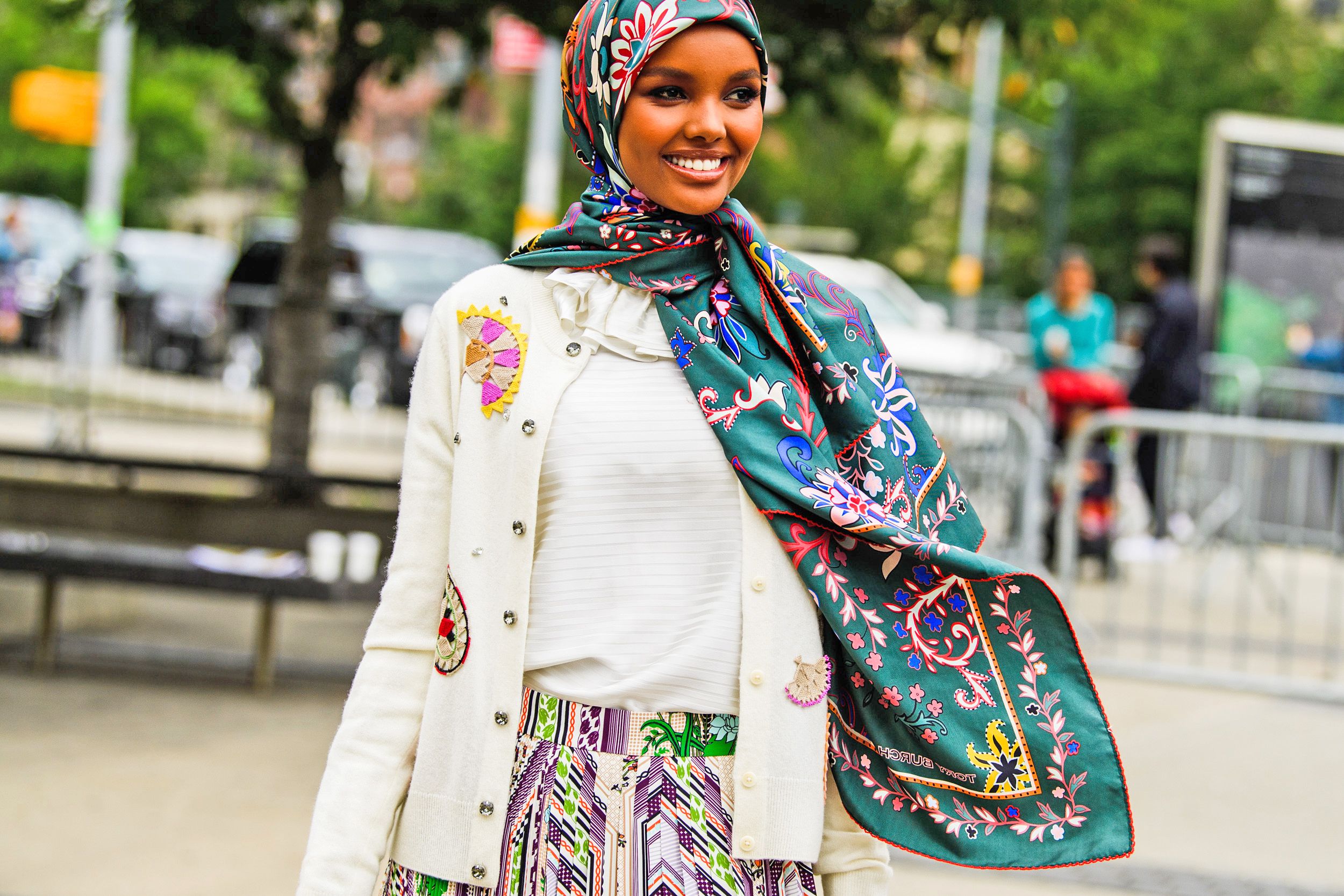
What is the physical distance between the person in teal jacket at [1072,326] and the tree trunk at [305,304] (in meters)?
4.51

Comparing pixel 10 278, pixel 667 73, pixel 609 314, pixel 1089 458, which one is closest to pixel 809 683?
pixel 609 314

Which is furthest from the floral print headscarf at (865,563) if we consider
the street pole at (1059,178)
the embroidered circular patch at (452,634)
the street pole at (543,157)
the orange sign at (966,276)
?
the street pole at (1059,178)

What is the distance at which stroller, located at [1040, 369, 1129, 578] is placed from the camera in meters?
9.20

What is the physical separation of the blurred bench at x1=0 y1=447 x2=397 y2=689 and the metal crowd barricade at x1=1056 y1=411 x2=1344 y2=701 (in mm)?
3460

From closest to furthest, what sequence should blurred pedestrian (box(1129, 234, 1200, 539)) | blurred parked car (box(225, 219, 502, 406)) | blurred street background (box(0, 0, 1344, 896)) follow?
blurred street background (box(0, 0, 1344, 896)), blurred pedestrian (box(1129, 234, 1200, 539)), blurred parked car (box(225, 219, 502, 406))

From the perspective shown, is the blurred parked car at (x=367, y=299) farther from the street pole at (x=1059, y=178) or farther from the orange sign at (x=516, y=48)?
the street pole at (x=1059, y=178)

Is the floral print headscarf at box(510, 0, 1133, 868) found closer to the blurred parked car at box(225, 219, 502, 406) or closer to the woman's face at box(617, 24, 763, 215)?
the woman's face at box(617, 24, 763, 215)

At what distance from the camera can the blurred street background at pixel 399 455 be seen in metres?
5.14

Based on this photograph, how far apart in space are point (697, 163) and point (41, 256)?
25.6 m

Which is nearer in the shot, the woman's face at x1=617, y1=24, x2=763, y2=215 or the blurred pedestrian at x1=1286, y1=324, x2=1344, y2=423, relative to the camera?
the woman's face at x1=617, y1=24, x2=763, y2=215

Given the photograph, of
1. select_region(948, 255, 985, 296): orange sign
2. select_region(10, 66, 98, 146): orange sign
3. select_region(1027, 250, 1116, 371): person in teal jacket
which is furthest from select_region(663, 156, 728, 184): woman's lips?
select_region(948, 255, 985, 296): orange sign

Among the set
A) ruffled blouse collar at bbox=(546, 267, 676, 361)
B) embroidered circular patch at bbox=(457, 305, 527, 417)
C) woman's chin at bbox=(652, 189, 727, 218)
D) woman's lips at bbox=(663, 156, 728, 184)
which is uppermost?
woman's lips at bbox=(663, 156, 728, 184)

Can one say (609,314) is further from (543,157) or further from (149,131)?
(149,131)

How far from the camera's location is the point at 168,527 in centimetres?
703
